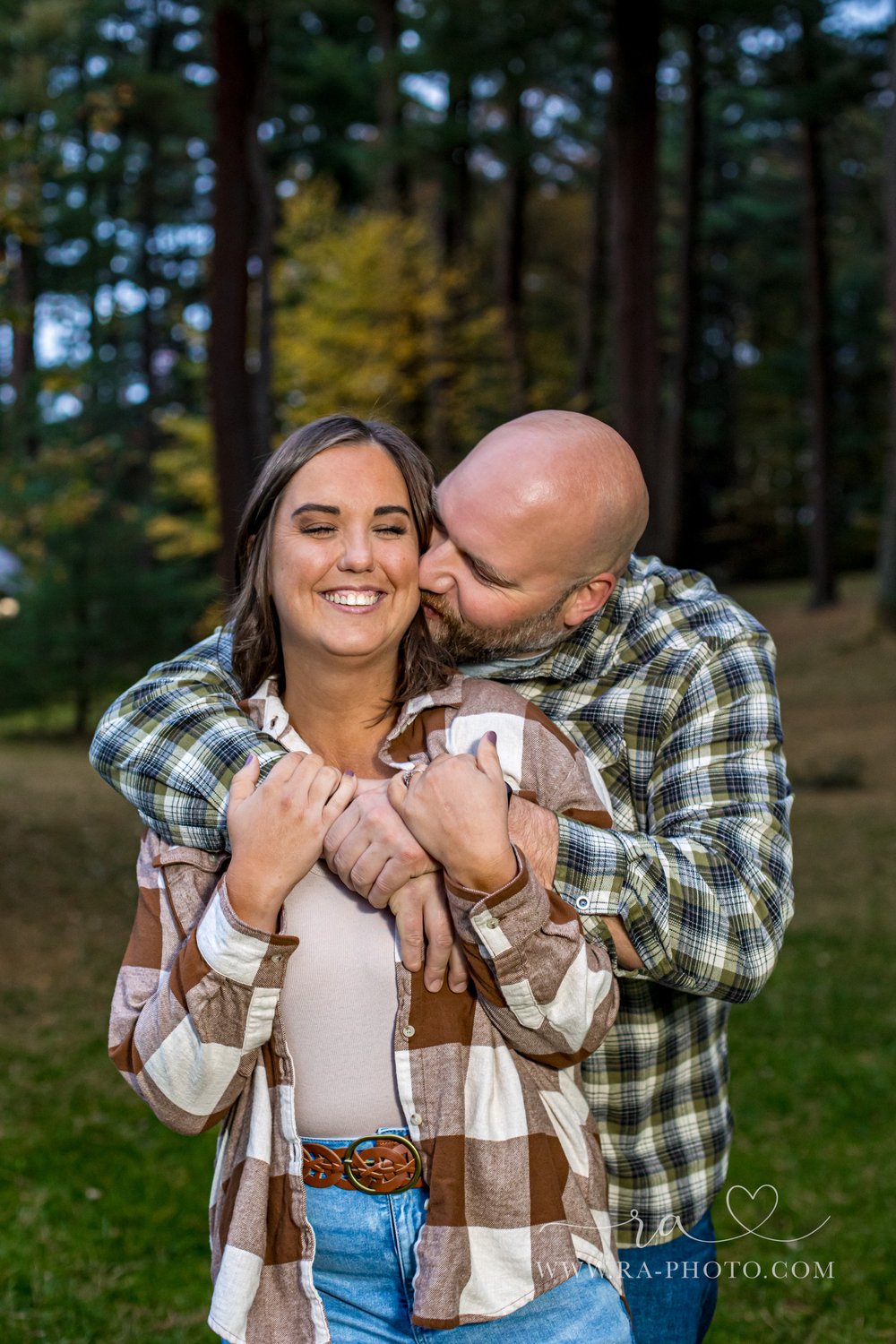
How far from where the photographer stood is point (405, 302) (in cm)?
1983

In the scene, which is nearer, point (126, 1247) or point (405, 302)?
point (126, 1247)

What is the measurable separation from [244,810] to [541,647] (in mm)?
695

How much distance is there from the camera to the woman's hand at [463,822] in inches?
68.4

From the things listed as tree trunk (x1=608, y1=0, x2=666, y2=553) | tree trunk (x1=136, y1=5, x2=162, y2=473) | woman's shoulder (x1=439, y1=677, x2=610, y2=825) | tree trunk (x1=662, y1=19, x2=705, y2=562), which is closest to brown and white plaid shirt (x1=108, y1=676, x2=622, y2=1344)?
woman's shoulder (x1=439, y1=677, x2=610, y2=825)

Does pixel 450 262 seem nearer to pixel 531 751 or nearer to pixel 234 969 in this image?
pixel 531 751

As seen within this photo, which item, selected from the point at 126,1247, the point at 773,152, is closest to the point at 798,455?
the point at 773,152

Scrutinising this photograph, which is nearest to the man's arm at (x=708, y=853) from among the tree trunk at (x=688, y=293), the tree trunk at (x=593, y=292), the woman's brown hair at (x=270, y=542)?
the woman's brown hair at (x=270, y=542)

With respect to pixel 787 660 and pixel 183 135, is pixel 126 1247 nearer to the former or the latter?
pixel 787 660

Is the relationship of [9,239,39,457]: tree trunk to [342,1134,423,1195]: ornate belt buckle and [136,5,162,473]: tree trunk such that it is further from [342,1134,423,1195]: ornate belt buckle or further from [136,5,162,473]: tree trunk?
[342,1134,423,1195]: ornate belt buckle

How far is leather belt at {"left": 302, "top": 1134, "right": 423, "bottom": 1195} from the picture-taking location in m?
1.83

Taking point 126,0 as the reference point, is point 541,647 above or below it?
below

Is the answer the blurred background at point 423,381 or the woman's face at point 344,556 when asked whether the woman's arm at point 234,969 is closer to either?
the woman's face at point 344,556

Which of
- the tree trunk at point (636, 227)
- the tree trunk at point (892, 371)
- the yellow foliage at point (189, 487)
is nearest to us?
the tree trunk at point (636, 227)

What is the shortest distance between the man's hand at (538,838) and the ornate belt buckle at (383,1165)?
43 cm
